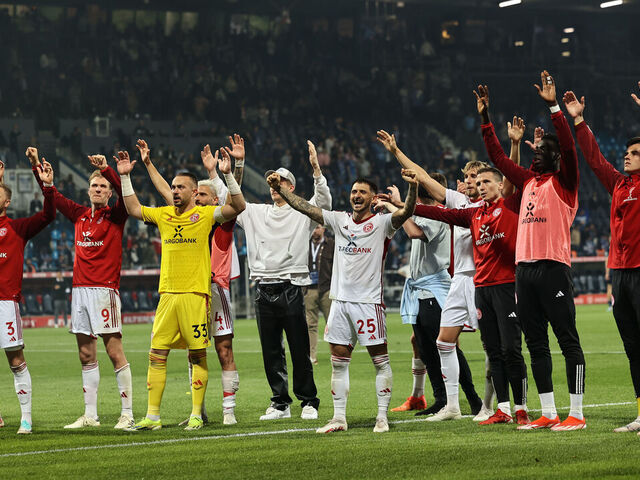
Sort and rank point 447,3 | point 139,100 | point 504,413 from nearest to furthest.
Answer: point 504,413
point 139,100
point 447,3

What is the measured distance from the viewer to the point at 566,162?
8.24m

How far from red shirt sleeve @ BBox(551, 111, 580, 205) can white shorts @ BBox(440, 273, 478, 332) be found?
4.87 feet

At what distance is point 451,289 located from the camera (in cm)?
960

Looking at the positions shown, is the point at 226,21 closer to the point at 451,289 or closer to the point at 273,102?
the point at 273,102

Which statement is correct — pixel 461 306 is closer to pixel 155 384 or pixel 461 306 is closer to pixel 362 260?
pixel 362 260

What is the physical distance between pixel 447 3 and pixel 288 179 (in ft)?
117

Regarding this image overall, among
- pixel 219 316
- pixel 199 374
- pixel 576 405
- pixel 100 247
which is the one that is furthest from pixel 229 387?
pixel 576 405

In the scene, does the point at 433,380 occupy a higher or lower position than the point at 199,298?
lower

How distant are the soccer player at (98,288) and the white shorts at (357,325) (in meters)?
2.01

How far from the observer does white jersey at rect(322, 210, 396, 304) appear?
8.89 m

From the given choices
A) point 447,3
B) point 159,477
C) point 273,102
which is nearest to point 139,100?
point 273,102

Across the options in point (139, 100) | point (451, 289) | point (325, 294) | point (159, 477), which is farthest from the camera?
point (139, 100)

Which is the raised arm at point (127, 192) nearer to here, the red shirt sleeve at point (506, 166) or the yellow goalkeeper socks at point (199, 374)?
the yellow goalkeeper socks at point (199, 374)

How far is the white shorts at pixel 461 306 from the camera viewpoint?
9.50 meters
